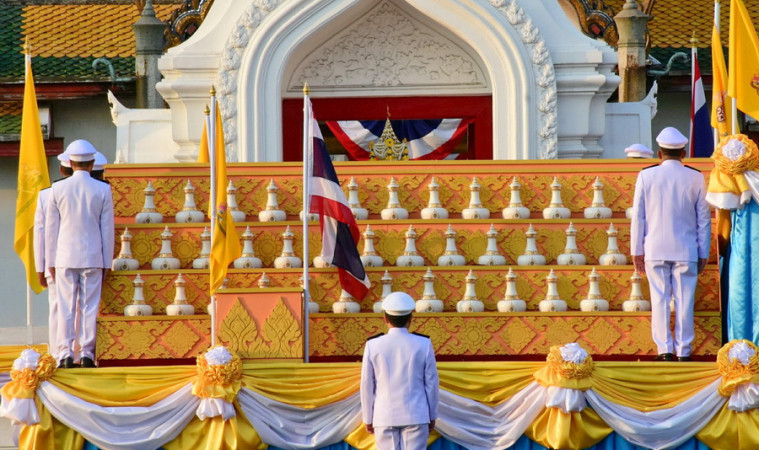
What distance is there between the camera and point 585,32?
19141 mm

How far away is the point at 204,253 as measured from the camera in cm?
1474

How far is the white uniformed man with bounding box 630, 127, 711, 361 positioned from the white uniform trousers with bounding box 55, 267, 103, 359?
4308mm

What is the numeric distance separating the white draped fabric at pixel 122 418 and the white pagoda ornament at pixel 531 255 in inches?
130

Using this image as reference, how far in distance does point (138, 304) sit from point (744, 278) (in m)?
4.94

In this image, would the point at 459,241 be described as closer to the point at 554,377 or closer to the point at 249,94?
the point at 554,377

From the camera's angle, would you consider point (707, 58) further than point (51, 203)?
Yes

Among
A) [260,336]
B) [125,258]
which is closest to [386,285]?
[260,336]

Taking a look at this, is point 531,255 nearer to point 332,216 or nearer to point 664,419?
point 332,216

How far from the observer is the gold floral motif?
13320 millimetres

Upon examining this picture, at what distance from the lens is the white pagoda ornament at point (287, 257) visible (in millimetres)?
14570

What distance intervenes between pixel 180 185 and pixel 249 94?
9.01ft

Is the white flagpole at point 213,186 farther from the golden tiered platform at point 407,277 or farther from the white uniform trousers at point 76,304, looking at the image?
the white uniform trousers at point 76,304

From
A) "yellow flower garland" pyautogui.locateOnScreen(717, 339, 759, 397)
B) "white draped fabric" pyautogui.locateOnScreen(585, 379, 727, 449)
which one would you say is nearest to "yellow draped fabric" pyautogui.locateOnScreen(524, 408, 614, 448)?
"white draped fabric" pyautogui.locateOnScreen(585, 379, 727, 449)

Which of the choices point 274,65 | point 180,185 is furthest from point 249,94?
point 180,185
